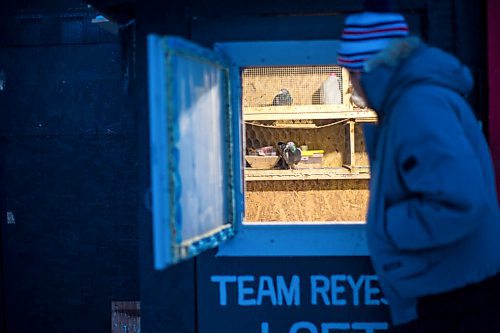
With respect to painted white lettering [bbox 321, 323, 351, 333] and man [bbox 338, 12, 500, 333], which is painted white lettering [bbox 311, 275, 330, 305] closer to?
painted white lettering [bbox 321, 323, 351, 333]

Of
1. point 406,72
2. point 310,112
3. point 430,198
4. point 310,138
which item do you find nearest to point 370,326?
point 430,198

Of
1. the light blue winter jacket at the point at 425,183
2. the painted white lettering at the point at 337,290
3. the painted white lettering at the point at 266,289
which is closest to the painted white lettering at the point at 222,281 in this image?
the painted white lettering at the point at 266,289

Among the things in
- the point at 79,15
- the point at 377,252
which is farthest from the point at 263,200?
the point at 377,252

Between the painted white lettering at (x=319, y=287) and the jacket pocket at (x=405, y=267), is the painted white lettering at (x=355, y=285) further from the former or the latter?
the jacket pocket at (x=405, y=267)

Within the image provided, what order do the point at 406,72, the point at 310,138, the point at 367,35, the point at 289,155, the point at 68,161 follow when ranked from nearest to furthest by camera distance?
the point at 406,72 < the point at 367,35 < the point at 68,161 < the point at 289,155 < the point at 310,138

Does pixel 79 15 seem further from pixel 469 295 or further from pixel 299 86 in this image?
pixel 469 295

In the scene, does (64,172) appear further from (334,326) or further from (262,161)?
(334,326)

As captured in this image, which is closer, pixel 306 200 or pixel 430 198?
pixel 430 198

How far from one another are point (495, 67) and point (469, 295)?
4.88 ft

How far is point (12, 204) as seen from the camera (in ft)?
17.3

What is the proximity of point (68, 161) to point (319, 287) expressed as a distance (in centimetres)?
256

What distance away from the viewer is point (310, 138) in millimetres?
5746

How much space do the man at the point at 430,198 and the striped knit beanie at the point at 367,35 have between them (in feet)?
0.28

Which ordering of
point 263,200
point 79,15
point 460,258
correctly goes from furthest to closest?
point 263,200, point 79,15, point 460,258
